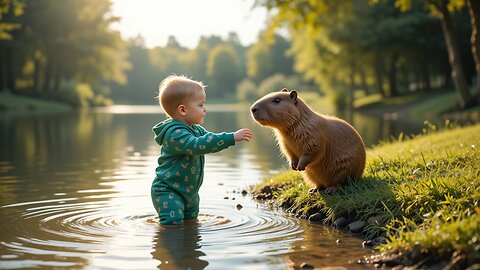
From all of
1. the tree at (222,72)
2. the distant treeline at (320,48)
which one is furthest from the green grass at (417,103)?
the tree at (222,72)

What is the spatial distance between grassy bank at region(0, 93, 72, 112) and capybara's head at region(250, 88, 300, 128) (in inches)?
1541

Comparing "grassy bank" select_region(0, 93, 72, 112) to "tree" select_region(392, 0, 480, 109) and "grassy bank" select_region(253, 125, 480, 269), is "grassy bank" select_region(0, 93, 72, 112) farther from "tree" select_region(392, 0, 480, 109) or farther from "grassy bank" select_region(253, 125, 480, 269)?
"grassy bank" select_region(253, 125, 480, 269)

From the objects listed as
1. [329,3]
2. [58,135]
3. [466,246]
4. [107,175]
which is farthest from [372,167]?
[58,135]

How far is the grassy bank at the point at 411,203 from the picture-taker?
4488mm

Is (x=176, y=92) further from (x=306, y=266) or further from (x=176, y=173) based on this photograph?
(x=306, y=266)

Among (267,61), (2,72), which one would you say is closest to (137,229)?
(2,72)

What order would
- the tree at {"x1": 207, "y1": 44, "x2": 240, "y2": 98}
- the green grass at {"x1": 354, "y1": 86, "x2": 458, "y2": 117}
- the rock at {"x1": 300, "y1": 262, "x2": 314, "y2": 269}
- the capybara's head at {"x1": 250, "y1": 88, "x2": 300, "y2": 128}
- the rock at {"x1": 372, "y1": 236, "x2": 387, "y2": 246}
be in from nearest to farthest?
the rock at {"x1": 300, "y1": 262, "x2": 314, "y2": 269} → the rock at {"x1": 372, "y1": 236, "x2": 387, "y2": 246} → the capybara's head at {"x1": 250, "y1": 88, "x2": 300, "y2": 128} → the green grass at {"x1": 354, "y1": 86, "x2": 458, "y2": 117} → the tree at {"x1": 207, "y1": 44, "x2": 240, "y2": 98}

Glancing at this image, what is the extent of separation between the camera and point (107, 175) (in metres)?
10.8

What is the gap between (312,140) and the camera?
6844 millimetres

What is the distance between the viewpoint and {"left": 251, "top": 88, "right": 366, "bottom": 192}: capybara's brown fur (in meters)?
6.78

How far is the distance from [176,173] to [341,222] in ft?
5.76

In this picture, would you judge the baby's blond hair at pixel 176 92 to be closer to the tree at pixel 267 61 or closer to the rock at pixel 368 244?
the rock at pixel 368 244

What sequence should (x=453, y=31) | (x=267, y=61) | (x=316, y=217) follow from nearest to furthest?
(x=316, y=217) < (x=453, y=31) < (x=267, y=61)

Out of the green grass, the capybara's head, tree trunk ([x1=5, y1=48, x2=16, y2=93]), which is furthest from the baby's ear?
tree trunk ([x1=5, y1=48, x2=16, y2=93])
